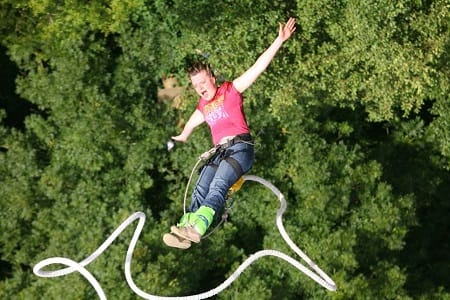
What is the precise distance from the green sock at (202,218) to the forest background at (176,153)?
5447 millimetres

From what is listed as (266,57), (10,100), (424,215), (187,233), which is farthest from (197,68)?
(424,215)

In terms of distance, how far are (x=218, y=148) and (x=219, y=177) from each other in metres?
0.32

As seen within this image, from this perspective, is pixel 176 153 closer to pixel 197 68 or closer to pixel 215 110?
pixel 215 110

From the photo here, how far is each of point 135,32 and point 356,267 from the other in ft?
15.6

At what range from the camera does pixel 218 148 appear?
25.8ft

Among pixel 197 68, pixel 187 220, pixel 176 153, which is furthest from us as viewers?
pixel 176 153

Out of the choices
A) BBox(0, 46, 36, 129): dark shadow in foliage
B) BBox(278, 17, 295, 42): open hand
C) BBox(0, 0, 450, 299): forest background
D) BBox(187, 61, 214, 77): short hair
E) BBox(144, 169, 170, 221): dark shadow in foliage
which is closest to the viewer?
BBox(278, 17, 295, 42): open hand

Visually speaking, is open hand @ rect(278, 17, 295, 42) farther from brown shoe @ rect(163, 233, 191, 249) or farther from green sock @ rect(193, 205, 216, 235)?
brown shoe @ rect(163, 233, 191, 249)

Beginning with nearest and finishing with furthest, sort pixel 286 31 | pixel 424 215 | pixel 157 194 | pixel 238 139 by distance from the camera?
1. pixel 286 31
2. pixel 238 139
3. pixel 157 194
4. pixel 424 215

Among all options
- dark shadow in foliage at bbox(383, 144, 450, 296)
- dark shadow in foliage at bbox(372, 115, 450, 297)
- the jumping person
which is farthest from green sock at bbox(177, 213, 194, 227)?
dark shadow in foliage at bbox(383, 144, 450, 296)

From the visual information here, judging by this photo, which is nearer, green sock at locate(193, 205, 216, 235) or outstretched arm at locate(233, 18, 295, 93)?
outstretched arm at locate(233, 18, 295, 93)

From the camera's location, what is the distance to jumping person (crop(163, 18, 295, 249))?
7391mm

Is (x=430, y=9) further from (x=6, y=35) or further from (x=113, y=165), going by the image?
(x=6, y=35)

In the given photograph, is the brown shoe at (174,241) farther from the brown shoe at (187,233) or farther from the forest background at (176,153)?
the forest background at (176,153)
